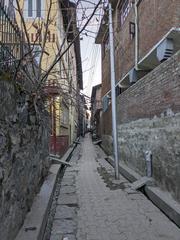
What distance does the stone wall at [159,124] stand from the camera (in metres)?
7.41

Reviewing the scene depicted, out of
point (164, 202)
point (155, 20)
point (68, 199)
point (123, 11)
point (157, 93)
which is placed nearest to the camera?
point (164, 202)

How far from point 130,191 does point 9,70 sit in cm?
552

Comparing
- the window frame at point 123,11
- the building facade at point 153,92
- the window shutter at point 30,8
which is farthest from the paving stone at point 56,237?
the window shutter at point 30,8

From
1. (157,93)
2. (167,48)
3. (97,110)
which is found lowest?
(157,93)

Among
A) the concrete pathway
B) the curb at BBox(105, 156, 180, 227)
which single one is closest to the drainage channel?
the concrete pathway

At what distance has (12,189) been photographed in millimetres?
4398

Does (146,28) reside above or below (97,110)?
above

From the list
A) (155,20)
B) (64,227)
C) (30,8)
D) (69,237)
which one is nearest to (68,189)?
(64,227)

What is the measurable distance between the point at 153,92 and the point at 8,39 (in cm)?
497

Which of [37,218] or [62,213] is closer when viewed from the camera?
[37,218]

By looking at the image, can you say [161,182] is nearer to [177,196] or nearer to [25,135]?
[177,196]

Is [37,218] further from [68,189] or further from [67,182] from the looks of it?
[67,182]

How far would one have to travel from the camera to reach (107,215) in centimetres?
710

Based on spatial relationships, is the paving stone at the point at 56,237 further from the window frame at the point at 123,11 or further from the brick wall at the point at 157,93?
the window frame at the point at 123,11
